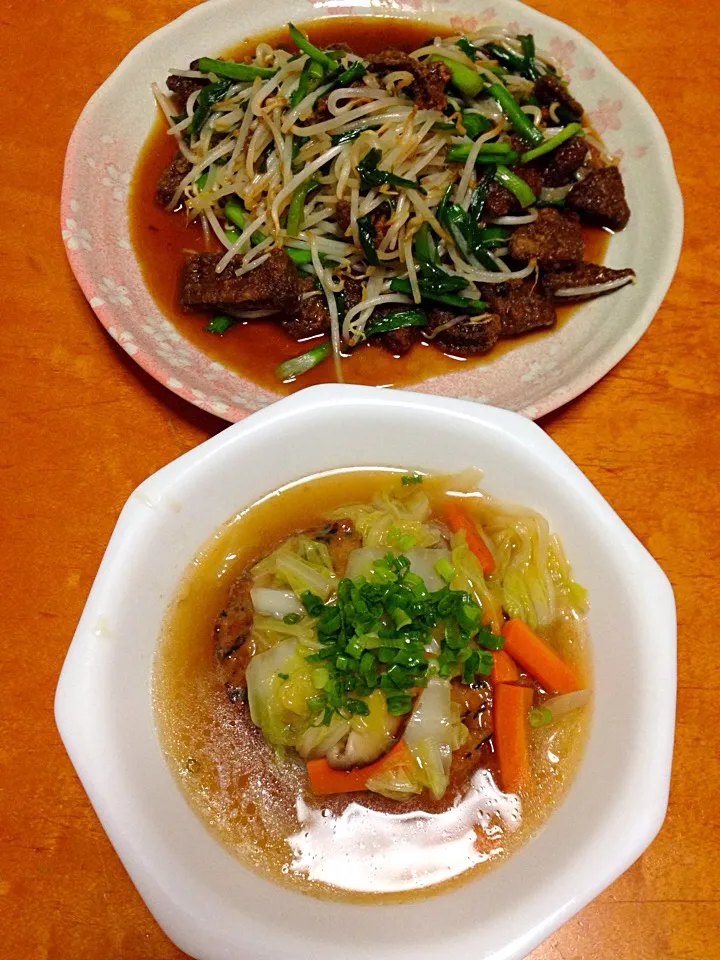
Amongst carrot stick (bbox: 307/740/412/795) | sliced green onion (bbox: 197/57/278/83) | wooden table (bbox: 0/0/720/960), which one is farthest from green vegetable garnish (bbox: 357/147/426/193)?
carrot stick (bbox: 307/740/412/795)

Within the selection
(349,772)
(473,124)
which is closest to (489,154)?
(473,124)

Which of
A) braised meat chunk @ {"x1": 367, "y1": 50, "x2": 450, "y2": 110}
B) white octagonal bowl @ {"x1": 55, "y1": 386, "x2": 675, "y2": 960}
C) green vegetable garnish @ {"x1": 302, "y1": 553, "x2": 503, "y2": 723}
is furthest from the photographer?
braised meat chunk @ {"x1": 367, "y1": 50, "x2": 450, "y2": 110}

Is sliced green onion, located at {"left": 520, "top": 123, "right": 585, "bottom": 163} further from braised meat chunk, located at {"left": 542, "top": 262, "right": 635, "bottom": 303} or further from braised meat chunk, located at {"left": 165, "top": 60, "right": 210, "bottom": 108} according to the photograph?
braised meat chunk, located at {"left": 165, "top": 60, "right": 210, "bottom": 108}

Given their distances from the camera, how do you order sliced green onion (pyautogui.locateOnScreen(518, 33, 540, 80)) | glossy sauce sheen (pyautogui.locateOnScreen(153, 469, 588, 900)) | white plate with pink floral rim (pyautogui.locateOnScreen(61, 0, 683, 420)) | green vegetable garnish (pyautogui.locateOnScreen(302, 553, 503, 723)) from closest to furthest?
green vegetable garnish (pyautogui.locateOnScreen(302, 553, 503, 723)) → glossy sauce sheen (pyautogui.locateOnScreen(153, 469, 588, 900)) → white plate with pink floral rim (pyautogui.locateOnScreen(61, 0, 683, 420)) → sliced green onion (pyautogui.locateOnScreen(518, 33, 540, 80))

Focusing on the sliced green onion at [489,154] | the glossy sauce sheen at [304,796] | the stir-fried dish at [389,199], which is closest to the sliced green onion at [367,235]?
the stir-fried dish at [389,199]

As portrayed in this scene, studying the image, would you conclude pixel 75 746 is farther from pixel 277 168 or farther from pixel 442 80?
pixel 442 80

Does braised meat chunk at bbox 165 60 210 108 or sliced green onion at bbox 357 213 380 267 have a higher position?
braised meat chunk at bbox 165 60 210 108

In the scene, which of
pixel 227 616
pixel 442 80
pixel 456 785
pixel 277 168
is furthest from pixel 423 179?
pixel 456 785

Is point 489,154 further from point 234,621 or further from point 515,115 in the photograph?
point 234,621
